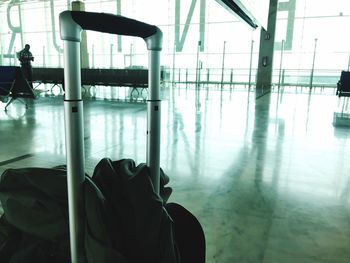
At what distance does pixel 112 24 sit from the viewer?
0.76 meters

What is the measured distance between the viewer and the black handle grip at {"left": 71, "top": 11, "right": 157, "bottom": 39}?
0.69 meters

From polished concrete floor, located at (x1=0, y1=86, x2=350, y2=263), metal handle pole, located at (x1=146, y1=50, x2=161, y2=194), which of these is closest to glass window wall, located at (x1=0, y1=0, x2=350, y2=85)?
polished concrete floor, located at (x1=0, y1=86, x2=350, y2=263)

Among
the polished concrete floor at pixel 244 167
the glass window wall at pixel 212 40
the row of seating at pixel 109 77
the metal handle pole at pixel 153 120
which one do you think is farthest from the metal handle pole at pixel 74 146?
the glass window wall at pixel 212 40

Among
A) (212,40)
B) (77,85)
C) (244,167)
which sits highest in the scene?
(212,40)

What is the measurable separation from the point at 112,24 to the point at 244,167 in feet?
7.29

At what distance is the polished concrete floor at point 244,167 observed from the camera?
5.09 ft

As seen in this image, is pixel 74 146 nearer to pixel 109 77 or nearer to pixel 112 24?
pixel 112 24

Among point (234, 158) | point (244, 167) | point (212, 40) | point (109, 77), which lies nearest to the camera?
point (244, 167)

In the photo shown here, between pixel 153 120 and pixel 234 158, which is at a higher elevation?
pixel 153 120

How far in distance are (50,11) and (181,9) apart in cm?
744

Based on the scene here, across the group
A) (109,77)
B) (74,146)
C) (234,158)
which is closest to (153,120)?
(74,146)

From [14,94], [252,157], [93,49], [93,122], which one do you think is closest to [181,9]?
[93,49]

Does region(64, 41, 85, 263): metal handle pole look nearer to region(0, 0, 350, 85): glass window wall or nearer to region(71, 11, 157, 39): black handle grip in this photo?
region(71, 11, 157, 39): black handle grip

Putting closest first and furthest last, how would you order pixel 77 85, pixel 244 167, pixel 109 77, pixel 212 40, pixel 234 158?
pixel 77 85
pixel 244 167
pixel 234 158
pixel 109 77
pixel 212 40
